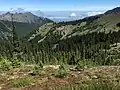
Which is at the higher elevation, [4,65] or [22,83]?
[22,83]

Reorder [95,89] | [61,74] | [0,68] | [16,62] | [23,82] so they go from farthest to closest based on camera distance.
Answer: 1. [16,62]
2. [0,68]
3. [61,74]
4. [23,82]
5. [95,89]

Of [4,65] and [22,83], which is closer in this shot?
[22,83]

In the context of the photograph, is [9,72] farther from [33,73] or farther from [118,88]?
[118,88]

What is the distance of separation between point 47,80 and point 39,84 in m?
1.13

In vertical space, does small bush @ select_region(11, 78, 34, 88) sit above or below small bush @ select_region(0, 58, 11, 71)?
above

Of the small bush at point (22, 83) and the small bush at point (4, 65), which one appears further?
the small bush at point (4, 65)

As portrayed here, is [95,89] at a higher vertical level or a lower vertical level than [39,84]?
higher

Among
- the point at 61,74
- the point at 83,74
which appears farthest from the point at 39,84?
the point at 83,74

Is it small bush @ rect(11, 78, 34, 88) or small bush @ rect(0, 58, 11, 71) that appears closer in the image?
small bush @ rect(11, 78, 34, 88)

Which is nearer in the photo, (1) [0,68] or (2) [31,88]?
(2) [31,88]

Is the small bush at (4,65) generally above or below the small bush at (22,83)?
below

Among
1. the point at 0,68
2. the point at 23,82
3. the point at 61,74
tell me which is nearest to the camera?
the point at 23,82

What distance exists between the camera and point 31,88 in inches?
579

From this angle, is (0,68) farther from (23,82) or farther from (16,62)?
(23,82)
